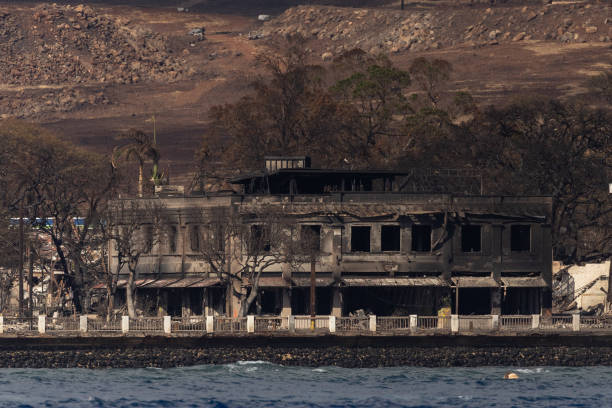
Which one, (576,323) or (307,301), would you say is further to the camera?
(307,301)

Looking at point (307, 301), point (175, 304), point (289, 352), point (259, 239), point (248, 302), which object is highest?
point (259, 239)

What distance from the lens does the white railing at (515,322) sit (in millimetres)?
72125

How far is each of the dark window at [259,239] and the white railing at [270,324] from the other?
6289 millimetres

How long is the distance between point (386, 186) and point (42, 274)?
25985 mm

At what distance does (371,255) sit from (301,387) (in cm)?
2004

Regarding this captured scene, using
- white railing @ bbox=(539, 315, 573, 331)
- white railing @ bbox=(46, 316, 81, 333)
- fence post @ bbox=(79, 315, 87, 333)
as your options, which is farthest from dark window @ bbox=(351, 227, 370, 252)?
fence post @ bbox=(79, 315, 87, 333)

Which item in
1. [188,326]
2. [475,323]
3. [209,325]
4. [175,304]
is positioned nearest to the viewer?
[209,325]

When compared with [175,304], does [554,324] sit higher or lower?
lower

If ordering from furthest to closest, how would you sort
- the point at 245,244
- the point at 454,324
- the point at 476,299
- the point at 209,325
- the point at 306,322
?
1. the point at 476,299
2. the point at 245,244
3. the point at 306,322
4. the point at 454,324
5. the point at 209,325

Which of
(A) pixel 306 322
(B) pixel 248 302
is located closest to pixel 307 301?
(B) pixel 248 302

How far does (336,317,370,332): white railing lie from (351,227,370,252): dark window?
465 inches

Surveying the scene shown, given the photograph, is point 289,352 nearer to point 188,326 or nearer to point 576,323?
point 188,326

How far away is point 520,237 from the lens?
8444cm

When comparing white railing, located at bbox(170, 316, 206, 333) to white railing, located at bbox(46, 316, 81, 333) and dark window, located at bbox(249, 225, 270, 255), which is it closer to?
white railing, located at bbox(46, 316, 81, 333)
